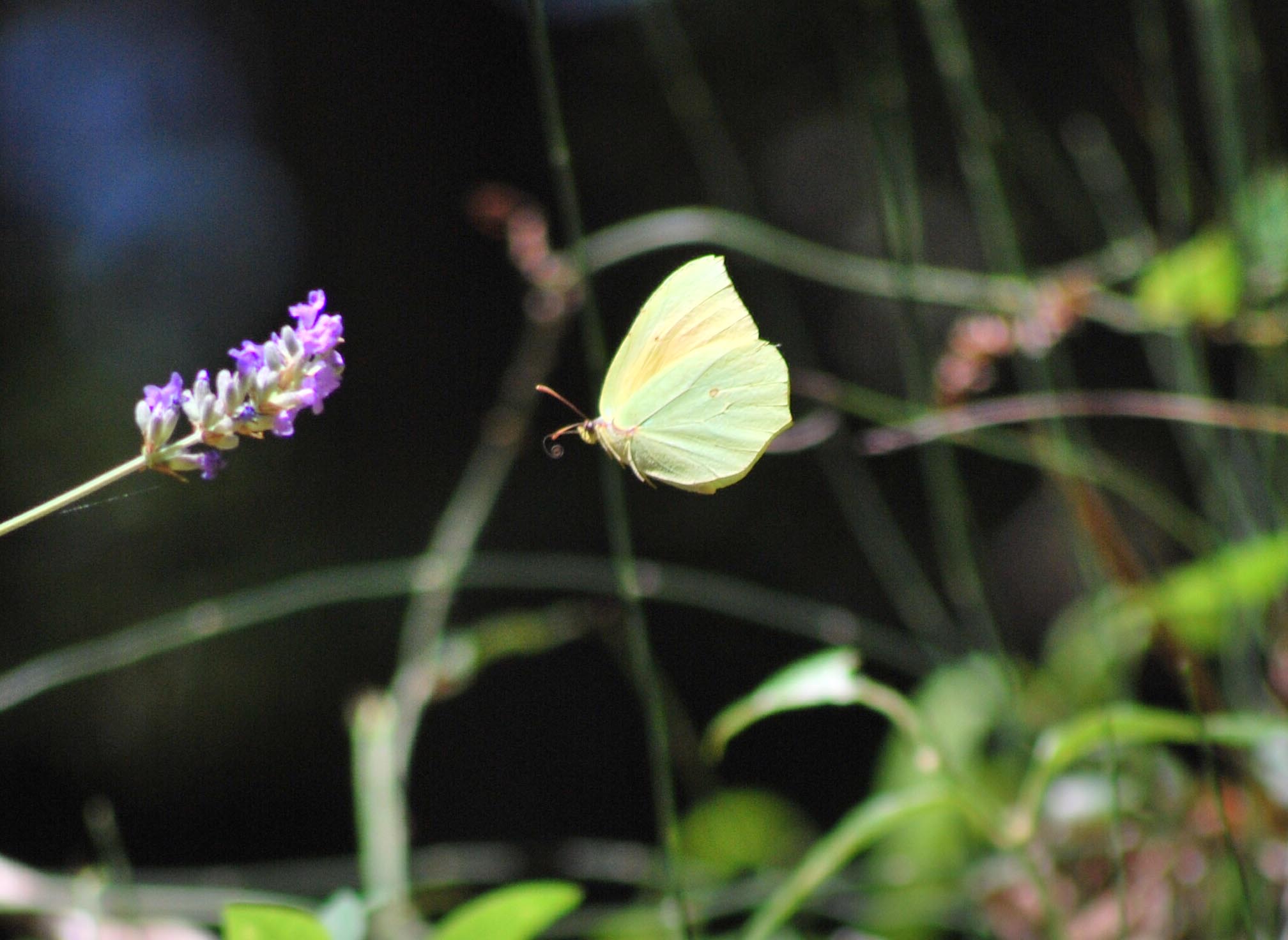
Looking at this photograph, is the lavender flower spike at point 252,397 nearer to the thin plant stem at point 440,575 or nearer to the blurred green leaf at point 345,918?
the blurred green leaf at point 345,918


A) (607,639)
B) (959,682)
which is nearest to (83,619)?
(607,639)

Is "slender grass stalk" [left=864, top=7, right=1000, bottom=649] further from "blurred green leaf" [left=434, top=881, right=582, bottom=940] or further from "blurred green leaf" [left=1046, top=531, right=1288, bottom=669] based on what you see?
"blurred green leaf" [left=434, top=881, right=582, bottom=940]

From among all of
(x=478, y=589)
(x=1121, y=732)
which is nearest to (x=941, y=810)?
→ (x=1121, y=732)

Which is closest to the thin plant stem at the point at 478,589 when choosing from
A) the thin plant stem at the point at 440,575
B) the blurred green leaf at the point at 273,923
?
the thin plant stem at the point at 440,575

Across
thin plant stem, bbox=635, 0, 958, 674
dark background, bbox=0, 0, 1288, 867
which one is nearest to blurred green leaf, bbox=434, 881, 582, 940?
thin plant stem, bbox=635, 0, 958, 674

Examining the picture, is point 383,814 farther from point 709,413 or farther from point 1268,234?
point 1268,234

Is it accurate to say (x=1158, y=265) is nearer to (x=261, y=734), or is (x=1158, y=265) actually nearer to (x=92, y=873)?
(x=92, y=873)

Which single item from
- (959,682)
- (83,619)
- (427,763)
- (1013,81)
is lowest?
(427,763)
